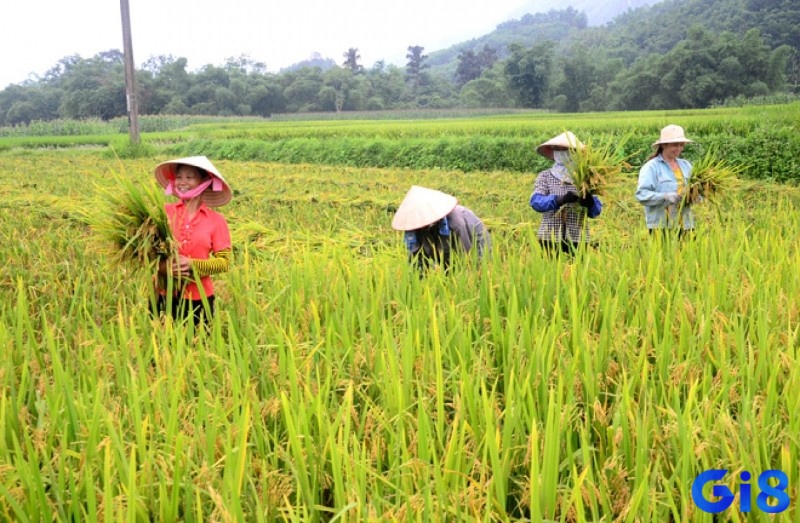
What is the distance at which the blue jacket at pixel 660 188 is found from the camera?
4.42 m

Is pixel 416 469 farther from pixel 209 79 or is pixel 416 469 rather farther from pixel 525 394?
pixel 209 79

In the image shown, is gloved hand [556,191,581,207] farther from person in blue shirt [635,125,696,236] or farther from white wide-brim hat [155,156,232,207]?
white wide-brim hat [155,156,232,207]

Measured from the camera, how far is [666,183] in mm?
4480

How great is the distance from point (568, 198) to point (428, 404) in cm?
264

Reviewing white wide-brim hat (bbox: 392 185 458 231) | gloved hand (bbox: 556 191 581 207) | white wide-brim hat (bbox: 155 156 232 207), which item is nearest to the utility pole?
white wide-brim hat (bbox: 155 156 232 207)

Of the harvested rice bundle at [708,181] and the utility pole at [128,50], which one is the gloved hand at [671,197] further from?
the utility pole at [128,50]

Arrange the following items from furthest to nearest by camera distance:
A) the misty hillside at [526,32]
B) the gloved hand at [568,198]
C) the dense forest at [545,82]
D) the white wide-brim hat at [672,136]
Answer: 1. the misty hillside at [526,32]
2. the dense forest at [545,82]
3. the white wide-brim hat at [672,136]
4. the gloved hand at [568,198]

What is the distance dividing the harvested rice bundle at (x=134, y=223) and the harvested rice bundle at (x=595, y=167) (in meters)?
2.09

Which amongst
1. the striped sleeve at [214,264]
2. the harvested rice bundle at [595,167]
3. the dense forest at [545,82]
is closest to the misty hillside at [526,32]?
the dense forest at [545,82]

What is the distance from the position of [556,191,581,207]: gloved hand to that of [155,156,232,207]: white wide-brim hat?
1833 millimetres

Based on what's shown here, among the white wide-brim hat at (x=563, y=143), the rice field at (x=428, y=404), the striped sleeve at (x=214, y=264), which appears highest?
the white wide-brim hat at (x=563, y=143)

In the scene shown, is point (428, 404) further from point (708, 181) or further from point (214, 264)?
point (708, 181)

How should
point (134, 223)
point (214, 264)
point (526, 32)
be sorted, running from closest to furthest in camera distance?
1. point (134, 223)
2. point (214, 264)
3. point (526, 32)

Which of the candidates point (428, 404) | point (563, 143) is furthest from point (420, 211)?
point (428, 404)
